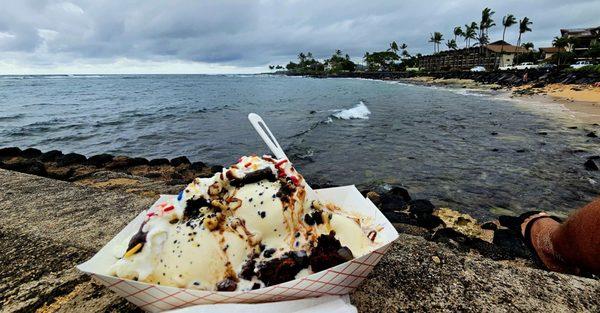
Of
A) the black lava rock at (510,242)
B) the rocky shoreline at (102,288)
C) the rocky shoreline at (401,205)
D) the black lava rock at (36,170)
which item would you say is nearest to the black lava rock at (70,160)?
the rocky shoreline at (401,205)

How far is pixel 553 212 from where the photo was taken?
5.97 m

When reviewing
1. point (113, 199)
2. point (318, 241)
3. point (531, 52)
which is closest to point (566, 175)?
point (318, 241)

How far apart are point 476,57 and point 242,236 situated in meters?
102

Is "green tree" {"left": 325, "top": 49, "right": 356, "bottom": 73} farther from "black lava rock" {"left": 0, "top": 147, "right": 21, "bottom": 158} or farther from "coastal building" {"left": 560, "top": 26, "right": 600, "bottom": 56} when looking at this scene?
"black lava rock" {"left": 0, "top": 147, "right": 21, "bottom": 158}

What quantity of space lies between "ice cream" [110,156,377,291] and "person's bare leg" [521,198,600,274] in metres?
0.89

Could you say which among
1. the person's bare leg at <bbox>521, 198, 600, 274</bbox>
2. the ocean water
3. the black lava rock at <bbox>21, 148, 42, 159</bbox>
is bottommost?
the ocean water

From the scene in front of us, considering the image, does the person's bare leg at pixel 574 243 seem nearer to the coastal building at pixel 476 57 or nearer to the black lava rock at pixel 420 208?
the black lava rock at pixel 420 208

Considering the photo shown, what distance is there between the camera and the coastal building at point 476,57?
3214 inches

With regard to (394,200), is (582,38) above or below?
above

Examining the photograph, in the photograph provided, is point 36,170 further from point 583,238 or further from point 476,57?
point 476,57

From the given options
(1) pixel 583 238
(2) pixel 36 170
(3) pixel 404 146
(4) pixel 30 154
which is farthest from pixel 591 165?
(4) pixel 30 154

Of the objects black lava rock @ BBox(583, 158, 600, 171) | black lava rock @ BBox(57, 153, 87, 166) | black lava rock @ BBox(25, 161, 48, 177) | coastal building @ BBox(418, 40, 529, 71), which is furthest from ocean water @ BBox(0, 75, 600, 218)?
coastal building @ BBox(418, 40, 529, 71)

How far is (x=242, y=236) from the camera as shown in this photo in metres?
1.42

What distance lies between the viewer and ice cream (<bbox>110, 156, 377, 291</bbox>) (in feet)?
4.26
